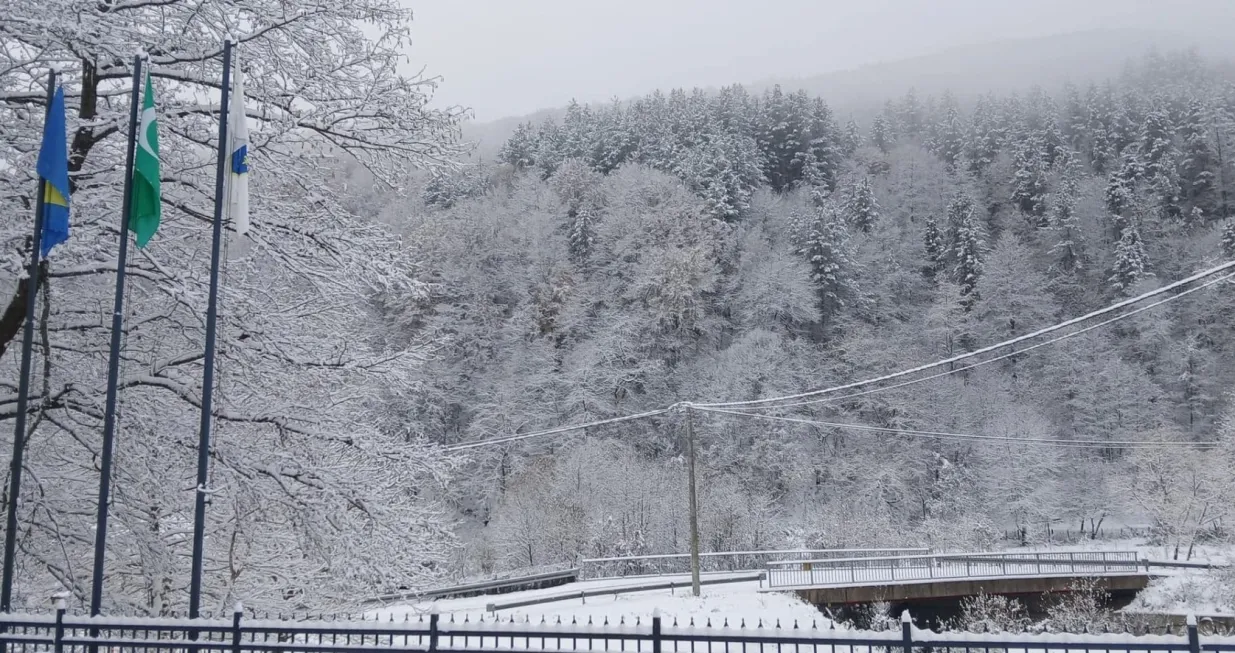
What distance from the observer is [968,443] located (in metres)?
56.6

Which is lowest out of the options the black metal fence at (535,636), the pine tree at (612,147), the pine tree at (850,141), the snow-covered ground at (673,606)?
the snow-covered ground at (673,606)

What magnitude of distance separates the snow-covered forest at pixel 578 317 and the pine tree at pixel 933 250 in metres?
0.33

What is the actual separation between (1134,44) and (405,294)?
202510mm

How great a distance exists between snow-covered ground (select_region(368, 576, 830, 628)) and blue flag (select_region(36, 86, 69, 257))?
Answer: 1635 centimetres

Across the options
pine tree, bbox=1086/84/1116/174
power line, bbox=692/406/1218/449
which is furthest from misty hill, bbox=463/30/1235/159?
power line, bbox=692/406/1218/449

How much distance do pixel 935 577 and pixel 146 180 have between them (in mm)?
32051

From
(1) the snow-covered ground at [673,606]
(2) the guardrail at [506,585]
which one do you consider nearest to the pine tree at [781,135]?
(2) the guardrail at [506,585]

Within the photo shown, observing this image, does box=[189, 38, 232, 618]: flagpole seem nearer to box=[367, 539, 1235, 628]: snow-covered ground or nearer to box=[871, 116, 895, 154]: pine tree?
box=[367, 539, 1235, 628]: snow-covered ground

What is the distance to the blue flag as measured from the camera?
26.6 ft

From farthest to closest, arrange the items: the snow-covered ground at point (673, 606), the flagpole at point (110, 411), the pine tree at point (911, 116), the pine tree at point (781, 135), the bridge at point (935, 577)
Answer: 1. the pine tree at point (911, 116)
2. the pine tree at point (781, 135)
3. the bridge at point (935, 577)
4. the snow-covered ground at point (673, 606)
5. the flagpole at point (110, 411)

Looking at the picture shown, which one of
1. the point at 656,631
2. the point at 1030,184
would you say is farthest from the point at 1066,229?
the point at 656,631

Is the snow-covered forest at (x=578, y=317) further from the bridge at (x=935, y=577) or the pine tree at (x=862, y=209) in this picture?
the bridge at (x=935, y=577)

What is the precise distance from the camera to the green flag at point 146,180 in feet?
27.8

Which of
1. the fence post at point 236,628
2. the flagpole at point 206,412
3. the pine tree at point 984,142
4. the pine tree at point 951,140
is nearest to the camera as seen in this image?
the fence post at point 236,628
